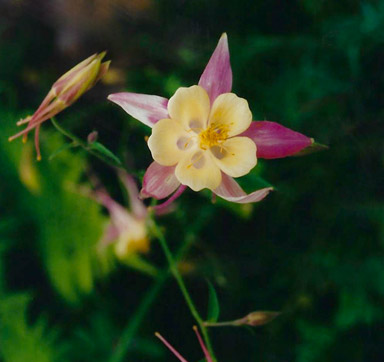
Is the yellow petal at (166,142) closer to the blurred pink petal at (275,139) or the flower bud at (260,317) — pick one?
the blurred pink petal at (275,139)

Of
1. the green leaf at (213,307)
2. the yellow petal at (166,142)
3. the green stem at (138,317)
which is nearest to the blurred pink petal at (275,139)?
the yellow petal at (166,142)

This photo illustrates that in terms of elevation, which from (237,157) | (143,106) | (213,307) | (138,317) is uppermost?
(143,106)

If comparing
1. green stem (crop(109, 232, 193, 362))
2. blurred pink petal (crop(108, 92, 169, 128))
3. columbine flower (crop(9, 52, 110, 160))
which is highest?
columbine flower (crop(9, 52, 110, 160))

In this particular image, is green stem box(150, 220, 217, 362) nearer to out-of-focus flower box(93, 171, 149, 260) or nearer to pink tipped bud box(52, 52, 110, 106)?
pink tipped bud box(52, 52, 110, 106)

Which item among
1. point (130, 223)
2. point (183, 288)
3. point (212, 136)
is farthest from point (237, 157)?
point (130, 223)

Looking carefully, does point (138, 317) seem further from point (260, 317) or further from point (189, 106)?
point (189, 106)

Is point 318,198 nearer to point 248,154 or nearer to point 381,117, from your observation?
point 381,117

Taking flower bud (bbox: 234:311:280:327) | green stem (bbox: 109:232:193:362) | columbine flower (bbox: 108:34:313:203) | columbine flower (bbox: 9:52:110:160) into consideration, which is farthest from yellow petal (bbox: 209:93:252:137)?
green stem (bbox: 109:232:193:362)
